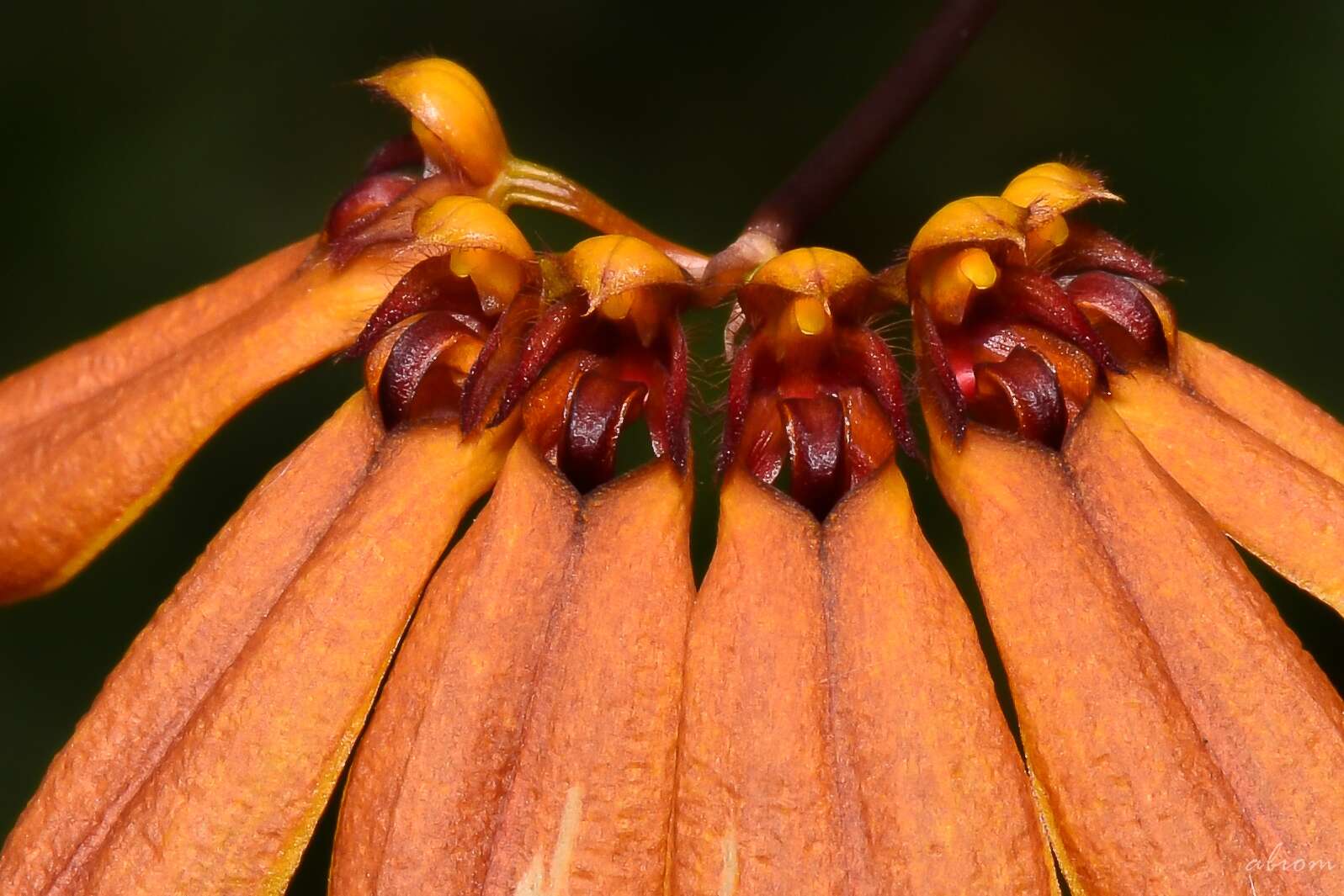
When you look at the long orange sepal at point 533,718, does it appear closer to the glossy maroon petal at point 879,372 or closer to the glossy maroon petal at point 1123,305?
the glossy maroon petal at point 879,372

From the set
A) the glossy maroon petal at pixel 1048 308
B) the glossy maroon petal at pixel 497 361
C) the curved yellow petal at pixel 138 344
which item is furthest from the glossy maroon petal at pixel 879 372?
the curved yellow petal at pixel 138 344

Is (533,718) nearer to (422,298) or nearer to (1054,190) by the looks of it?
(422,298)

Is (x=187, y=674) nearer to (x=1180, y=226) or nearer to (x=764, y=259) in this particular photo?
(x=764, y=259)

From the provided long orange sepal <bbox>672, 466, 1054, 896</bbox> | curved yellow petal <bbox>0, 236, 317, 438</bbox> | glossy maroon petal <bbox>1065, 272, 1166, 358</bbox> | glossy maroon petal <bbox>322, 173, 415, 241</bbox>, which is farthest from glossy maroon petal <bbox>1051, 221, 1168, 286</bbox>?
curved yellow petal <bbox>0, 236, 317, 438</bbox>

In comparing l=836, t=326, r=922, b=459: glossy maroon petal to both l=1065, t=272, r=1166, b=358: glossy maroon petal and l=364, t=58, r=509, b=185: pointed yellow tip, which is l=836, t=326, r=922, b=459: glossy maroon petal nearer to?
l=1065, t=272, r=1166, b=358: glossy maroon petal

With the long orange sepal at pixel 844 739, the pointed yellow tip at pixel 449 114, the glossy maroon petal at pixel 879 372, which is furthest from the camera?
the pointed yellow tip at pixel 449 114

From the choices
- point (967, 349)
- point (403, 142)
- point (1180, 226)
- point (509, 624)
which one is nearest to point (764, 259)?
point (967, 349)
